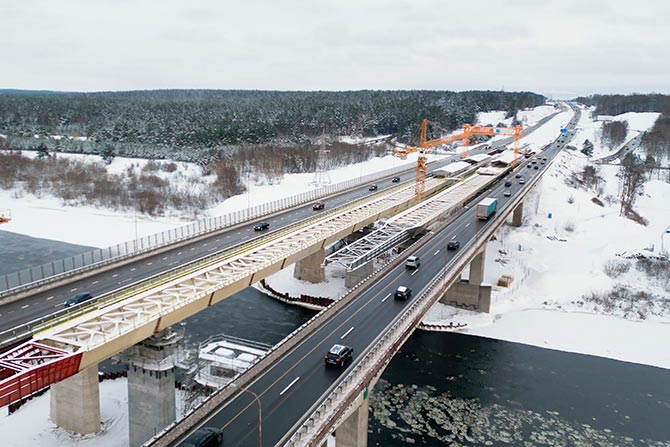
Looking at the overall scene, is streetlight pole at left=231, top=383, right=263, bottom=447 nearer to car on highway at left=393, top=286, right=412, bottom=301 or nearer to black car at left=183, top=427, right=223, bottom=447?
black car at left=183, top=427, right=223, bottom=447

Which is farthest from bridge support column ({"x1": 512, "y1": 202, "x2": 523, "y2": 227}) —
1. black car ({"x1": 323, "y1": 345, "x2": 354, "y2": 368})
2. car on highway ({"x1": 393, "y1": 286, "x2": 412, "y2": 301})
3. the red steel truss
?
the red steel truss

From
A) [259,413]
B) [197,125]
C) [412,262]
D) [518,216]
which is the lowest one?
[518,216]

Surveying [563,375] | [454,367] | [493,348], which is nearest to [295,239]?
[454,367]

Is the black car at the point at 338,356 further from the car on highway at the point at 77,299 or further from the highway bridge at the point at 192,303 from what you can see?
the car on highway at the point at 77,299

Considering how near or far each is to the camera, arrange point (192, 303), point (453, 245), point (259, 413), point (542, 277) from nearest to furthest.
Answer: point (259, 413) → point (192, 303) → point (453, 245) → point (542, 277)

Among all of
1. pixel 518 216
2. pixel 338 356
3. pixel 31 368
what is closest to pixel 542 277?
pixel 518 216

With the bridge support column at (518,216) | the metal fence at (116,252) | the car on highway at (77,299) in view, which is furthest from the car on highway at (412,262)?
the bridge support column at (518,216)

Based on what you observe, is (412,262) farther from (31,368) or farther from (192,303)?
(31,368)
